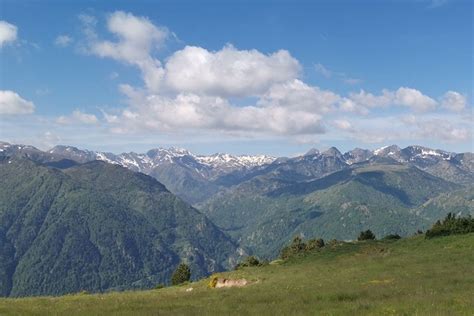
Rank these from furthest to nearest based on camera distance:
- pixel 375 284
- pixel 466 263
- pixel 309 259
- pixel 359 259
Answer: pixel 309 259 → pixel 359 259 → pixel 466 263 → pixel 375 284

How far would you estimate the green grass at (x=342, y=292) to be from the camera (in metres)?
25.3

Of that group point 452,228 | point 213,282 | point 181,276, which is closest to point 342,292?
point 213,282

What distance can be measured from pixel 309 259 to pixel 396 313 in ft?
174

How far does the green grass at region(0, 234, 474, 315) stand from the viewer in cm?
2534

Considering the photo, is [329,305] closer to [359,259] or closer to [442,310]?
[442,310]

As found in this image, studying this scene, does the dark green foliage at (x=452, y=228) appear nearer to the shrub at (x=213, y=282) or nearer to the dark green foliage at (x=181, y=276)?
the shrub at (x=213, y=282)

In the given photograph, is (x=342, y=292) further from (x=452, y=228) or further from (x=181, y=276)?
(x=181, y=276)

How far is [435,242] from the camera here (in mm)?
68438

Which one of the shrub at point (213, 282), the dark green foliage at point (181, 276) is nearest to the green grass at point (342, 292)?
the shrub at point (213, 282)

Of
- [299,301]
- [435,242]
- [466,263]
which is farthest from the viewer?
[435,242]

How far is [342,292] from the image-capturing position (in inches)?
1293

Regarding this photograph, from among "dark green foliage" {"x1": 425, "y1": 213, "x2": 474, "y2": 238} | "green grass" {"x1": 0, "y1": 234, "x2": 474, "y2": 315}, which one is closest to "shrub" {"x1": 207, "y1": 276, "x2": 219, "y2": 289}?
"green grass" {"x1": 0, "y1": 234, "x2": 474, "y2": 315}

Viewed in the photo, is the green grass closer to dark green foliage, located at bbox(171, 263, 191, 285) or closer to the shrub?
the shrub

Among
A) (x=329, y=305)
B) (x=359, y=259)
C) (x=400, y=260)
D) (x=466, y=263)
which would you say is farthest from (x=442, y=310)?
(x=359, y=259)
